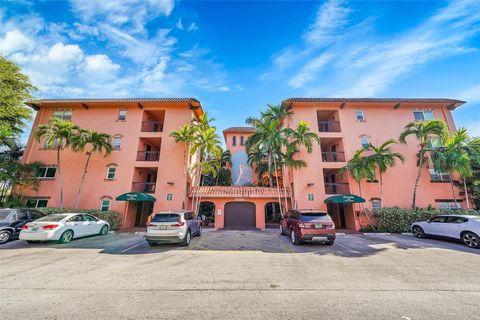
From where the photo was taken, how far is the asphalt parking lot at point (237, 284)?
136 inches

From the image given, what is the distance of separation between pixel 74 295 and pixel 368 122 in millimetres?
22774

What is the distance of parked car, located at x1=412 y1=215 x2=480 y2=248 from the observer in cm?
911

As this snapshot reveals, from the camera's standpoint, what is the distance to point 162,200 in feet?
52.8

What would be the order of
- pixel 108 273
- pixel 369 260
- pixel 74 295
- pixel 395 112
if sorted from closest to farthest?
pixel 74 295 → pixel 108 273 → pixel 369 260 → pixel 395 112

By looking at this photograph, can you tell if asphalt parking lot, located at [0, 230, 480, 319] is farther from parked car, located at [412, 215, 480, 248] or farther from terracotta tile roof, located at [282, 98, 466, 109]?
terracotta tile roof, located at [282, 98, 466, 109]

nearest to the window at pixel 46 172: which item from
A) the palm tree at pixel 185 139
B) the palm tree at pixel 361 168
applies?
the palm tree at pixel 185 139

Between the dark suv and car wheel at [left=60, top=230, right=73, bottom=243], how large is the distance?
9.19 ft

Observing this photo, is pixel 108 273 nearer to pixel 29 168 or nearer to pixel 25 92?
pixel 29 168

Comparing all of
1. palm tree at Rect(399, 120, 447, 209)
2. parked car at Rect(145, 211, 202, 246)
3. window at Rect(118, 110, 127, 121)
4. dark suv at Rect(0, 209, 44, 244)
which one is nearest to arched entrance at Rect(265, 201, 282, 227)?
palm tree at Rect(399, 120, 447, 209)

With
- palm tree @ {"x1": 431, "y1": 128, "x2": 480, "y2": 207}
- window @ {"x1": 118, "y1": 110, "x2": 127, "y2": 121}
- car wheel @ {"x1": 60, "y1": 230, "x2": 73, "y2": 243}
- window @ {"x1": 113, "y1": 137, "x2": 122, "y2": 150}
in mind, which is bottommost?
car wheel @ {"x1": 60, "y1": 230, "x2": 73, "y2": 243}

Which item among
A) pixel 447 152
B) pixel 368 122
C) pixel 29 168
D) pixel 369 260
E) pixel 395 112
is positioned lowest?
pixel 369 260

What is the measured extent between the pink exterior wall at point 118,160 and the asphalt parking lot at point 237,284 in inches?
332

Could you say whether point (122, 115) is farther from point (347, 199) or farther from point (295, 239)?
point (347, 199)

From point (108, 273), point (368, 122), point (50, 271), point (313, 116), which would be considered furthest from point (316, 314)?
point (368, 122)
